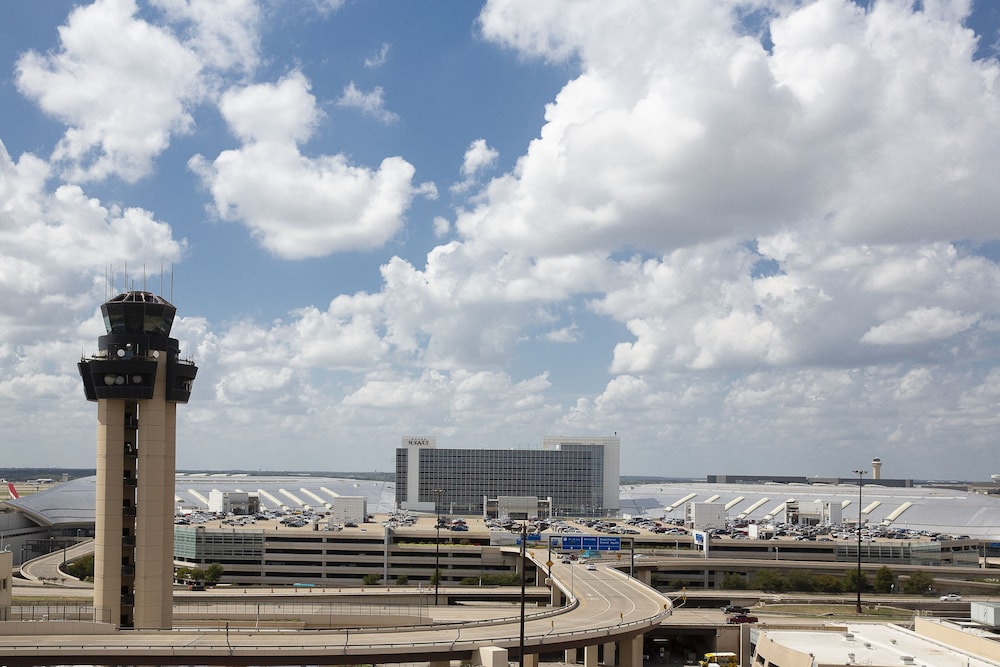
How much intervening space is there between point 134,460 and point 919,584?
117762 millimetres

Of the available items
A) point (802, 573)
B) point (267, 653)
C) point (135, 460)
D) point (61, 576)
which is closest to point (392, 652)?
point (267, 653)

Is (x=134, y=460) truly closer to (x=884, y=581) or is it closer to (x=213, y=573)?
(x=213, y=573)

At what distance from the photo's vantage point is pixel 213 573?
478ft

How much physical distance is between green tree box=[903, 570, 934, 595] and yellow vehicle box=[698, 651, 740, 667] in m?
62.6

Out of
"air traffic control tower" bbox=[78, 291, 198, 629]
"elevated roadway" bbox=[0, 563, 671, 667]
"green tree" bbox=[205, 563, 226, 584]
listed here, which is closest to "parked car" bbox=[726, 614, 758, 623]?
"elevated roadway" bbox=[0, 563, 671, 667]

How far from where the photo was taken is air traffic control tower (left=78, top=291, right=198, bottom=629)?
200 feet

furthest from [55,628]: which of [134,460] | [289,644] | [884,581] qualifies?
[884,581]

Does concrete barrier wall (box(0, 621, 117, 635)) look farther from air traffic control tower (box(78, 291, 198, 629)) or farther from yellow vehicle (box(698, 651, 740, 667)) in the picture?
yellow vehicle (box(698, 651, 740, 667))

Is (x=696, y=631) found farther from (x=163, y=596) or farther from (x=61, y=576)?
(x=61, y=576)

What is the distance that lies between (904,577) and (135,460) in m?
123

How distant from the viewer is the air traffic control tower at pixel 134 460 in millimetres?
61094

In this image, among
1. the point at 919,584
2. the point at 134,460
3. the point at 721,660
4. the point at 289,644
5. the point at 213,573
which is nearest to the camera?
the point at 289,644

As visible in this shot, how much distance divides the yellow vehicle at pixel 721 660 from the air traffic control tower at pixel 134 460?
48274 mm

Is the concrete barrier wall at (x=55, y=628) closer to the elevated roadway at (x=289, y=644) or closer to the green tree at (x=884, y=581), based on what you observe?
the elevated roadway at (x=289, y=644)
